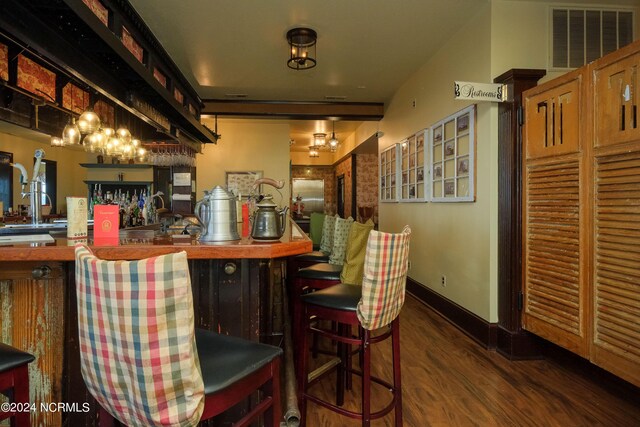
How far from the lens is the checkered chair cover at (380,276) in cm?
154

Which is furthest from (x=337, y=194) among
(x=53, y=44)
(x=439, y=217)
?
(x=53, y=44)

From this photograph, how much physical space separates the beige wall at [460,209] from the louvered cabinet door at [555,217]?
0.30 meters

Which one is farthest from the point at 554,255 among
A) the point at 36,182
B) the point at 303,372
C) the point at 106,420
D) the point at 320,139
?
the point at 320,139

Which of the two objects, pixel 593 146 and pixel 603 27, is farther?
pixel 603 27

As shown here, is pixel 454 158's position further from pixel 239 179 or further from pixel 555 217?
pixel 239 179

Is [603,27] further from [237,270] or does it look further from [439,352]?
[237,270]

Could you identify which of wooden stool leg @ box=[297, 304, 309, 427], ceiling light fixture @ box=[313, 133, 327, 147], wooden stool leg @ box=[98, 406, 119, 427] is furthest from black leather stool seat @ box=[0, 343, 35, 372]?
ceiling light fixture @ box=[313, 133, 327, 147]

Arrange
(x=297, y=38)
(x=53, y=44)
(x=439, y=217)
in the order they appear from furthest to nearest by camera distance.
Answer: (x=439, y=217) < (x=297, y=38) < (x=53, y=44)

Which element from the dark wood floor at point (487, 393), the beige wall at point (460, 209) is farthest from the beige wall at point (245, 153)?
the dark wood floor at point (487, 393)

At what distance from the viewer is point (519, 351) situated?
2719 millimetres

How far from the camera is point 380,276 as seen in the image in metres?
1.56

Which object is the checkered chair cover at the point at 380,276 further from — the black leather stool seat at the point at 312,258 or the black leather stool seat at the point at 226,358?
the black leather stool seat at the point at 312,258

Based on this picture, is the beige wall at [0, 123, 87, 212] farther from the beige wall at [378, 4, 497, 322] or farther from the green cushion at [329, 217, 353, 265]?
the beige wall at [378, 4, 497, 322]

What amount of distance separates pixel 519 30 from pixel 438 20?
28.2 inches
